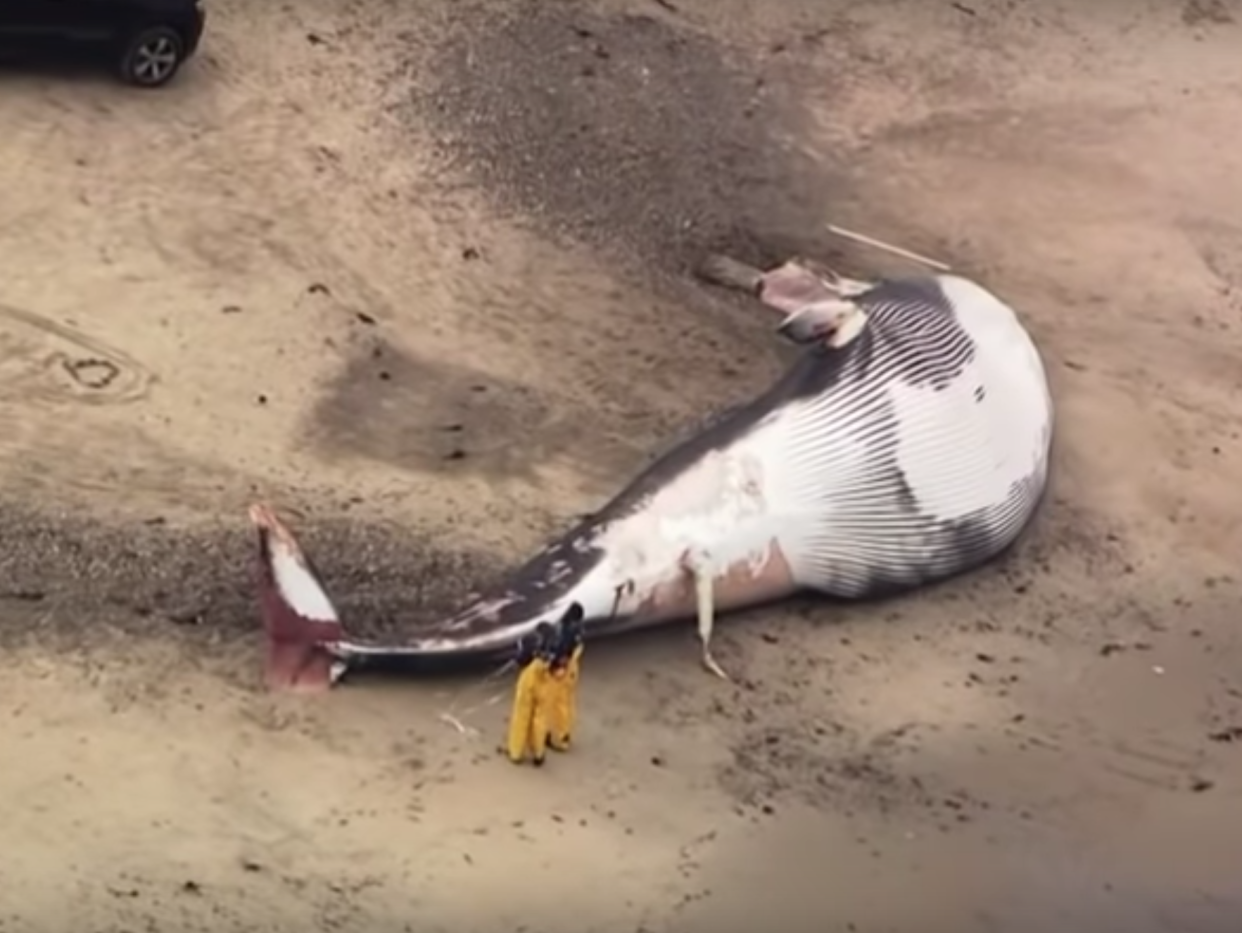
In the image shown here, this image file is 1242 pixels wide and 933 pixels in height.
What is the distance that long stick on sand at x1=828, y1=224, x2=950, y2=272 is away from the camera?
2966cm

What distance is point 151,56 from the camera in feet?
95.2

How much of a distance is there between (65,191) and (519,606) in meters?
7.23

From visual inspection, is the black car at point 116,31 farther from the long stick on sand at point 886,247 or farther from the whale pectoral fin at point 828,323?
the whale pectoral fin at point 828,323

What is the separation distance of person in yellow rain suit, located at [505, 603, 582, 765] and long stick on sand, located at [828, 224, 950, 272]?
8.35m

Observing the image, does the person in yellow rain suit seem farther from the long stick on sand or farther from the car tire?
the car tire

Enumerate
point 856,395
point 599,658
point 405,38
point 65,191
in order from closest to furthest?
point 599,658
point 856,395
point 65,191
point 405,38

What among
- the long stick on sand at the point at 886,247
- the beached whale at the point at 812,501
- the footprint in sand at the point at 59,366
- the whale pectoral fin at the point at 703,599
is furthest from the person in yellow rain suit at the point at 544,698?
the long stick on sand at the point at 886,247

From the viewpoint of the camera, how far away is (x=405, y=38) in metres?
31.1

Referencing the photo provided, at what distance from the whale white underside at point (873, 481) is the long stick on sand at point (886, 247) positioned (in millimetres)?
2801

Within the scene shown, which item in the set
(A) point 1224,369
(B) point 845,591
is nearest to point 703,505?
(B) point 845,591

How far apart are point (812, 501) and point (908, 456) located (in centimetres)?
105

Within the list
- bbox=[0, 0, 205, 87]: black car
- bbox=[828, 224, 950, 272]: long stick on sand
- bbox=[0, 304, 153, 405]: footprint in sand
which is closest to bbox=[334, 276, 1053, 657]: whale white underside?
bbox=[828, 224, 950, 272]: long stick on sand

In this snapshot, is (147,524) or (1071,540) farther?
(1071,540)

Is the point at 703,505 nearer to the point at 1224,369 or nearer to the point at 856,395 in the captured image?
the point at 856,395
